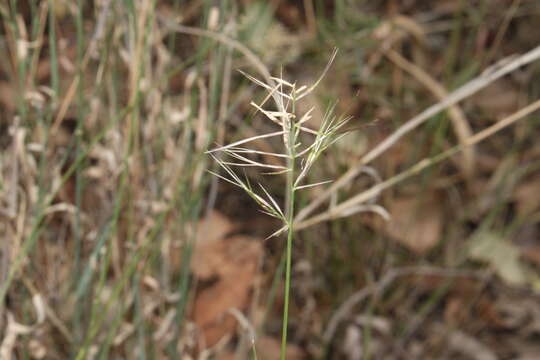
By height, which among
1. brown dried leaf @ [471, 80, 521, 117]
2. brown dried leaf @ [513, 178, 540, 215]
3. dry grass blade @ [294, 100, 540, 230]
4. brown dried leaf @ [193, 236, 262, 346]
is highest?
dry grass blade @ [294, 100, 540, 230]

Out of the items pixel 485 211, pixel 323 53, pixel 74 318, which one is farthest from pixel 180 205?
pixel 485 211

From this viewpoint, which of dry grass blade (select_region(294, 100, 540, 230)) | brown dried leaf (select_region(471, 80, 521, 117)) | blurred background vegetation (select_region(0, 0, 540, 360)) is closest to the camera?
dry grass blade (select_region(294, 100, 540, 230))

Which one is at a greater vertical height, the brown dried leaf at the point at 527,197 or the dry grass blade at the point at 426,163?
the dry grass blade at the point at 426,163

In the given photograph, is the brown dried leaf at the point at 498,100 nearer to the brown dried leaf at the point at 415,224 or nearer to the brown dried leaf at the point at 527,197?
the brown dried leaf at the point at 527,197

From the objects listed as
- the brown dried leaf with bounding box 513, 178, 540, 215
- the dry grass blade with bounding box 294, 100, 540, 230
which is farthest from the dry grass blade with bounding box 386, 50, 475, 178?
the dry grass blade with bounding box 294, 100, 540, 230

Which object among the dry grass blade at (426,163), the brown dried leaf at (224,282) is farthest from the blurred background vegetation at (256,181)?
the dry grass blade at (426,163)

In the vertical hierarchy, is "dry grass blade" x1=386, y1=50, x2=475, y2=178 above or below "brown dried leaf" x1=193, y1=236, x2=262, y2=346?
above

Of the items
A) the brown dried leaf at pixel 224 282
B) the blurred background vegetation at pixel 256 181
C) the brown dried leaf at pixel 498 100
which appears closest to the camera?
the blurred background vegetation at pixel 256 181

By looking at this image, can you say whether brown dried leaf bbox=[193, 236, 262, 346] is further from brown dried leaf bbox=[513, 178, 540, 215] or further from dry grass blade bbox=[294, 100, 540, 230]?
brown dried leaf bbox=[513, 178, 540, 215]
